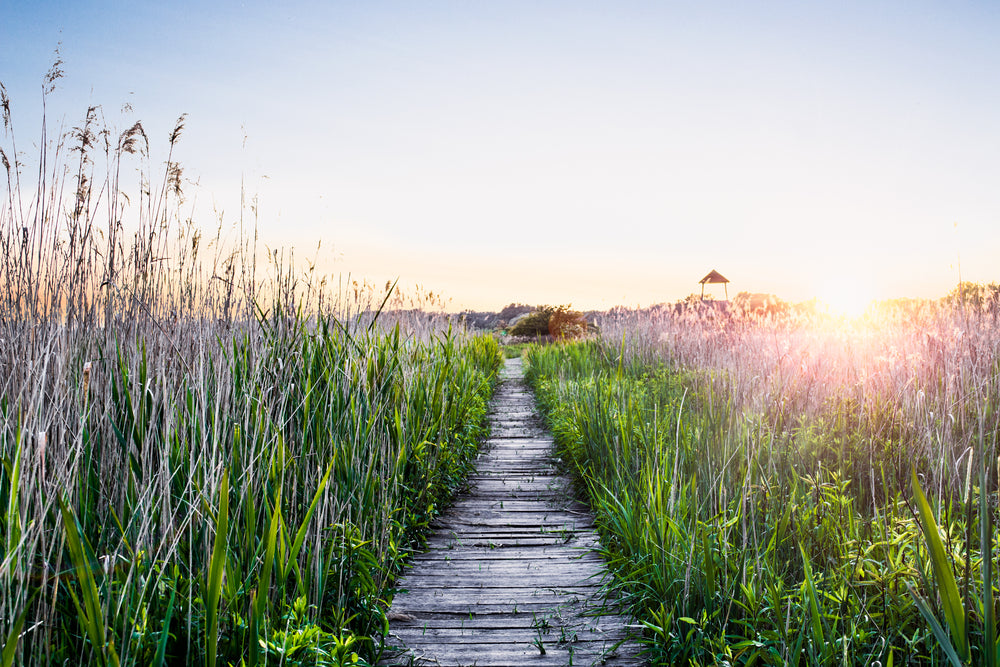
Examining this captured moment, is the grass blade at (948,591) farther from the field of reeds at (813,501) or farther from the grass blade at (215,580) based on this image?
the grass blade at (215,580)

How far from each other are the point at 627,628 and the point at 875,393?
2904mm

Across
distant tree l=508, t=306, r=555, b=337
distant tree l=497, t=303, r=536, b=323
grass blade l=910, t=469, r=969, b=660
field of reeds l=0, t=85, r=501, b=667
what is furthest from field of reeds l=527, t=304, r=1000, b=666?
distant tree l=497, t=303, r=536, b=323

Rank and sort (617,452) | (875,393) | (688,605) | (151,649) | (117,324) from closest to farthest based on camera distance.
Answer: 1. (151,649)
2. (688,605)
3. (117,324)
4. (617,452)
5. (875,393)

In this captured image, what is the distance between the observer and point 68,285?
3.09 meters

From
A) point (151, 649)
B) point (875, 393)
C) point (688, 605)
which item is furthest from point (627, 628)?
point (875, 393)

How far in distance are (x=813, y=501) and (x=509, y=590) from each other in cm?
161

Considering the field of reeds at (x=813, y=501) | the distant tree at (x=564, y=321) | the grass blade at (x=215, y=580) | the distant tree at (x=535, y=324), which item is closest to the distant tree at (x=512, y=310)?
the distant tree at (x=535, y=324)

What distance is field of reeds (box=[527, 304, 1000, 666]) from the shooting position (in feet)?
5.90

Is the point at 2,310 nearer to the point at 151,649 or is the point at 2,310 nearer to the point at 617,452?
the point at 151,649

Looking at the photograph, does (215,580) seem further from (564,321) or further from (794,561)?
(564,321)

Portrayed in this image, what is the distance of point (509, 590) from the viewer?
9.00 ft

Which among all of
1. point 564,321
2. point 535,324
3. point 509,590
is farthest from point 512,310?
point 509,590

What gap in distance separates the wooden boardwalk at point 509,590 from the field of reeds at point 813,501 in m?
0.21

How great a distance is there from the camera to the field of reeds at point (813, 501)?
1.80 meters
